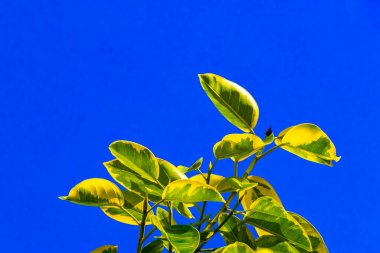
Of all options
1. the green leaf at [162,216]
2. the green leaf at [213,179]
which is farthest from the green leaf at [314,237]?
the green leaf at [162,216]

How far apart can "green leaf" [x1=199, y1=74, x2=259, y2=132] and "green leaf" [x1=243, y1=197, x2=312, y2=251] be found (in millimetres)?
170

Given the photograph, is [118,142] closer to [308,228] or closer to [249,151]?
[249,151]

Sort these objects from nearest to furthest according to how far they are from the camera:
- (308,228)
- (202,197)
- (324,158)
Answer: (202,197) < (324,158) < (308,228)

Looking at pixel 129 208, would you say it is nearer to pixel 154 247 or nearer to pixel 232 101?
pixel 154 247

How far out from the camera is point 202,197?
1040 mm

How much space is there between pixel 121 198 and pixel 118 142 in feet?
0.49

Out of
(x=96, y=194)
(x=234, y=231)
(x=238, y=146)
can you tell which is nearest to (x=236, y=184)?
(x=238, y=146)

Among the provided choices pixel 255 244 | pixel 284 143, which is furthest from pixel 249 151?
pixel 255 244

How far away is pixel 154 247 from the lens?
1.23 metres

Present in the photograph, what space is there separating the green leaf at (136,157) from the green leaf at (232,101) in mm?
190

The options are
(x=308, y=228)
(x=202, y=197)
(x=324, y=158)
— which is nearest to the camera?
(x=202, y=197)

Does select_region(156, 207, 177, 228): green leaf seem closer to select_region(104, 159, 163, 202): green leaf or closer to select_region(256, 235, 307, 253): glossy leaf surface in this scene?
select_region(104, 159, 163, 202): green leaf

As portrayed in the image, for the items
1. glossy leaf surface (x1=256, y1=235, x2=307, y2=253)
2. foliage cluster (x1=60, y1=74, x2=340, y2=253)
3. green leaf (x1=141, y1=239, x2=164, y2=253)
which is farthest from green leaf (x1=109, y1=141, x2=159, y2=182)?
glossy leaf surface (x1=256, y1=235, x2=307, y2=253)

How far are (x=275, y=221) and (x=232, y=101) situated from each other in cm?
28
